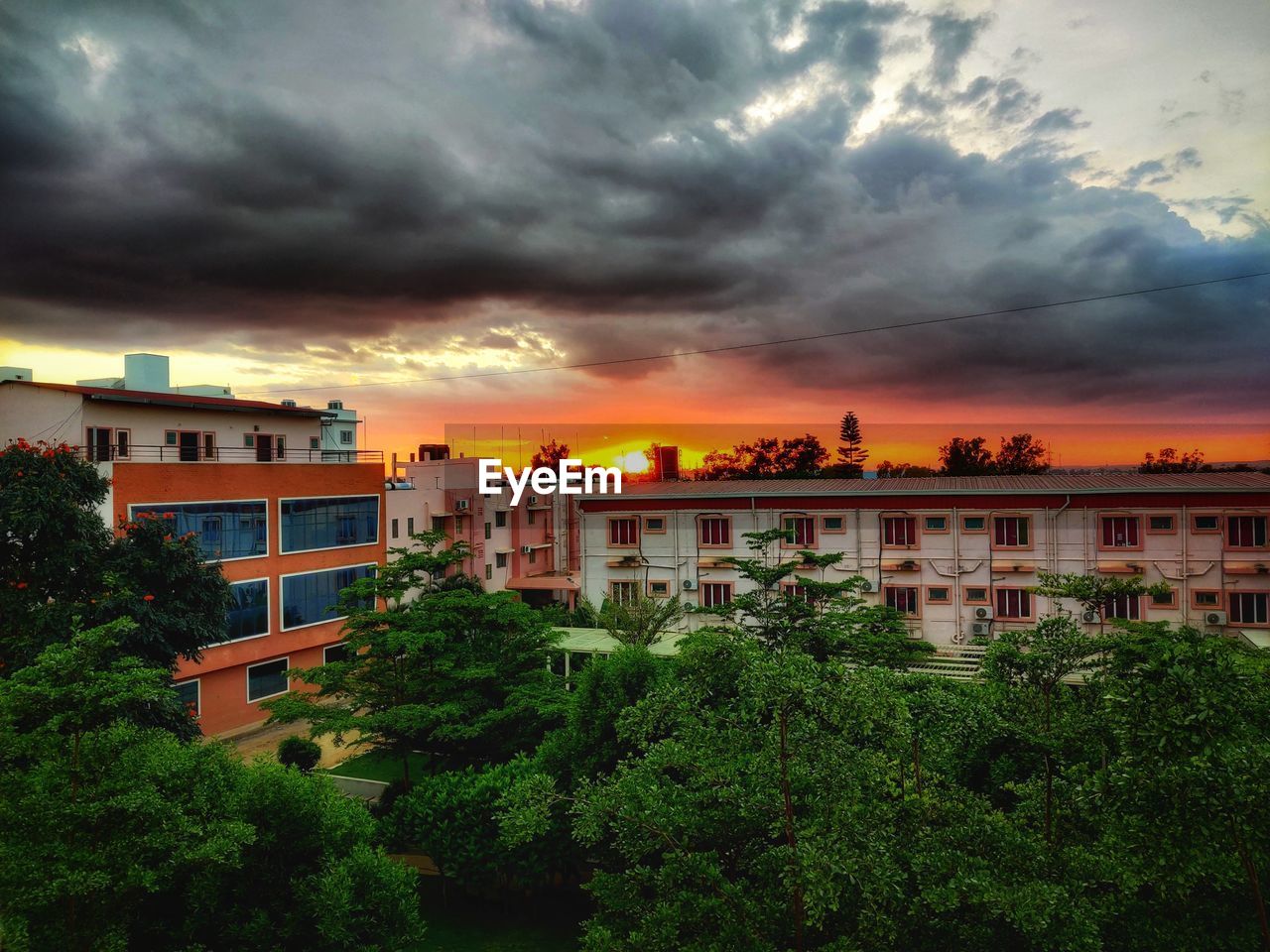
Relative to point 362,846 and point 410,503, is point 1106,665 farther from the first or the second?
point 410,503

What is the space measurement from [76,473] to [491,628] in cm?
982

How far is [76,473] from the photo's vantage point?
16.0m

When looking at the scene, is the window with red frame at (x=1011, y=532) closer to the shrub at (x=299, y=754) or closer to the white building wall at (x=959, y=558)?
the white building wall at (x=959, y=558)

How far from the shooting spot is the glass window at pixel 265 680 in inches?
1060

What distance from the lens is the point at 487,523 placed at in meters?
45.9

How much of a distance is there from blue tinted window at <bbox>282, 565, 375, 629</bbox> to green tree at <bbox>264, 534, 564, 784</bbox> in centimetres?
1009

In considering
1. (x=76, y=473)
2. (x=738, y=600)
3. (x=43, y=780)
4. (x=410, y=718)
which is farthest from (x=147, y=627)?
(x=738, y=600)

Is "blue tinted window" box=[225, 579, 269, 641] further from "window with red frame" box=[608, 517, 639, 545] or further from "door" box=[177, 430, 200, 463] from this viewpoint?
"window with red frame" box=[608, 517, 639, 545]

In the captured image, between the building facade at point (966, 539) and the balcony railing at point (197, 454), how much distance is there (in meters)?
13.0

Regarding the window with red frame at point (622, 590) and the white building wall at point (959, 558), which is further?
the window with red frame at point (622, 590)

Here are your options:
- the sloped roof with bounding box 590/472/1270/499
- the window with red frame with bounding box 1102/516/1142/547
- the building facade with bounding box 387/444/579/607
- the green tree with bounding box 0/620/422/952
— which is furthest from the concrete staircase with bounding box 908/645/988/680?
the building facade with bounding box 387/444/579/607

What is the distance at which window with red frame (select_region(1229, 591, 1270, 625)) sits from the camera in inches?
1041

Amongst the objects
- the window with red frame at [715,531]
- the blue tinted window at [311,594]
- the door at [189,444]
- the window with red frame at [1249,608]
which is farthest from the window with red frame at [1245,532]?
the door at [189,444]

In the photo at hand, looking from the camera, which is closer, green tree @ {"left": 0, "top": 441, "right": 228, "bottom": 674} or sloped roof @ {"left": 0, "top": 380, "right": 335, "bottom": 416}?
green tree @ {"left": 0, "top": 441, "right": 228, "bottom": 674}
